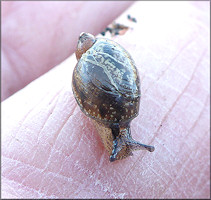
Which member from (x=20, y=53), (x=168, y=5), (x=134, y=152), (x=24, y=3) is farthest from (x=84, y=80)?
(x=24, y=3)

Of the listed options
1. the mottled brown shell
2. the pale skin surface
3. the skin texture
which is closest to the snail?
the mottled brown shell

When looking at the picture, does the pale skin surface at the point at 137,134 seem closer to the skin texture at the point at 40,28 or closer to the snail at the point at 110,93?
the snail at the point at 110,93

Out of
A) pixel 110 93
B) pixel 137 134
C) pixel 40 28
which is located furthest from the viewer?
pixel 40 28

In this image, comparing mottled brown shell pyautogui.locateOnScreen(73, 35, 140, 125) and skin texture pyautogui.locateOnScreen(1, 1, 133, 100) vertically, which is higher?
mottled brown shell pyautogui.locateOnScreen(73, 35, 140, 125)

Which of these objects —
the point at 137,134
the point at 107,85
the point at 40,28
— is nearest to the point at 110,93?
the point at 107,85

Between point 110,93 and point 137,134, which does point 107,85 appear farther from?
point 137,134

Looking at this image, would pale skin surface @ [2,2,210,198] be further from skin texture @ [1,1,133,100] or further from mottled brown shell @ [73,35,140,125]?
skin texture @ [1,1,133,100]
